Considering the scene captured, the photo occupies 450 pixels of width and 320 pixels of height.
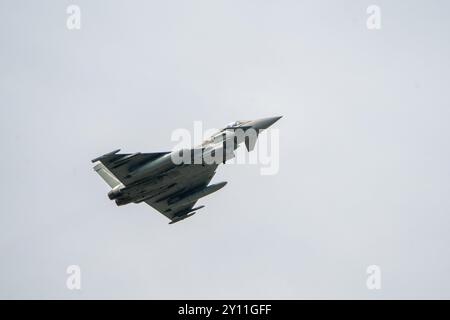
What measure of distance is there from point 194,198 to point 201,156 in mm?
4452

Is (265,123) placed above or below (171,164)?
above

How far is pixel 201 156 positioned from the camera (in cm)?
3653

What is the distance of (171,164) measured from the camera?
36281 mm

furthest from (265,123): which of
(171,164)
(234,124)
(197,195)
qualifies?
(197,195)

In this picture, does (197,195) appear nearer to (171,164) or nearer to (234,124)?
(171,164)

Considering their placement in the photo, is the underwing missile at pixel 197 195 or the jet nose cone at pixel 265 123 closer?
the jet nose cone at pixel 265 123

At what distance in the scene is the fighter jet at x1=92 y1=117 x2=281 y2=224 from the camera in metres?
36.2

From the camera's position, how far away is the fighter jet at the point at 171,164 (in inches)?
1427

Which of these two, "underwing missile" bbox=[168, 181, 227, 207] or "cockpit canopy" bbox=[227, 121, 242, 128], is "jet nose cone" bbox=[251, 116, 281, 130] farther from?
"underwing missile" bbox=[168, 181, 227, 207]

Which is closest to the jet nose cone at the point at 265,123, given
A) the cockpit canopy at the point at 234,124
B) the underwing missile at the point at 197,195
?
the cockpit canopy at the point at 234,124

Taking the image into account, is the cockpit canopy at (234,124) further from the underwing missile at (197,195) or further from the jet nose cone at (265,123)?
the underwing missile at (197,195)

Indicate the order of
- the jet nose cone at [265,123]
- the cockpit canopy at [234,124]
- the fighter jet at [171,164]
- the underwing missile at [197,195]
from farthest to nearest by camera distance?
the underwing missile at [197,195] → the cockpit canopy at [234,124] → the jet nose cone at [265,123] → the fighter jet at [171,164]
